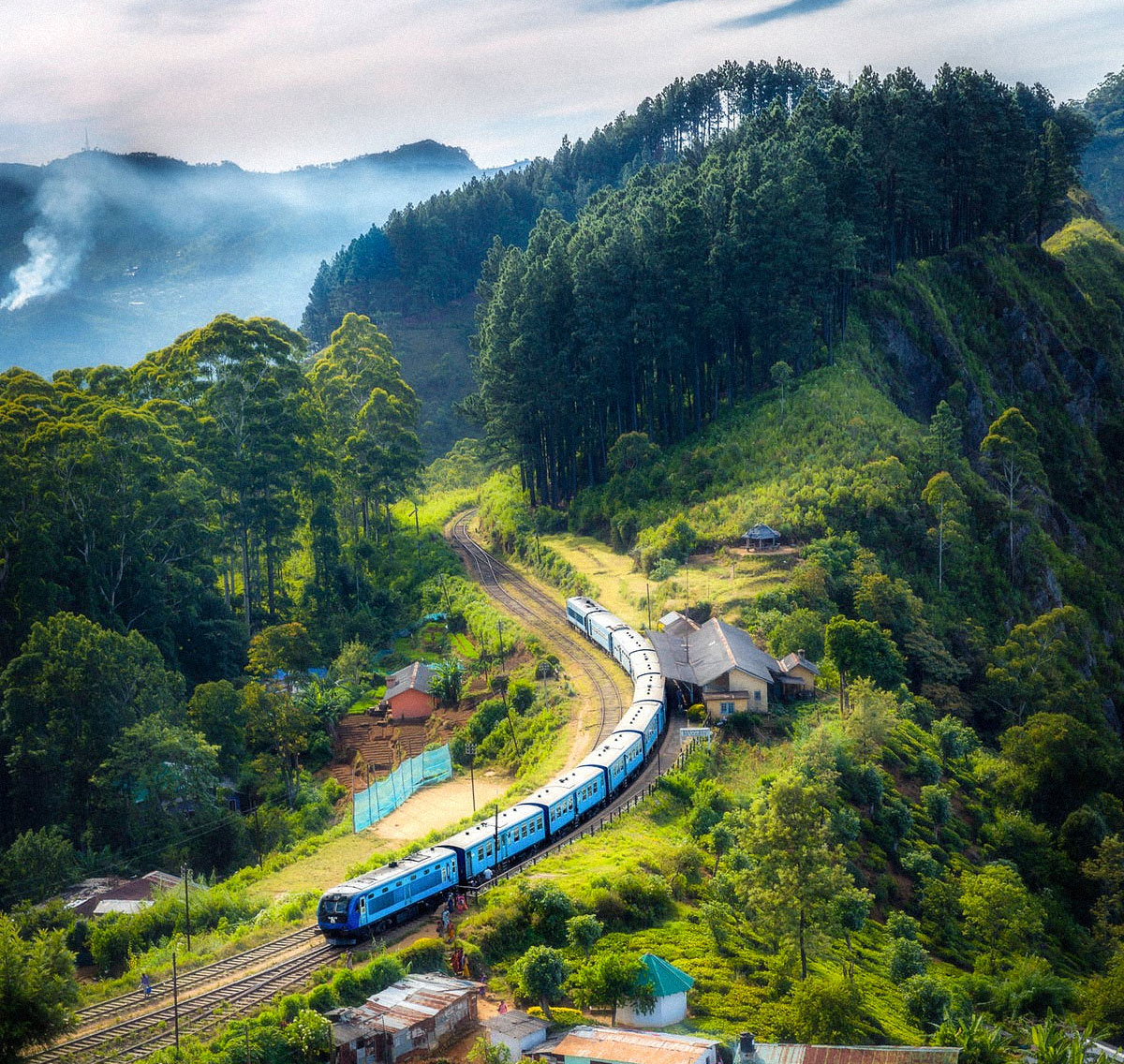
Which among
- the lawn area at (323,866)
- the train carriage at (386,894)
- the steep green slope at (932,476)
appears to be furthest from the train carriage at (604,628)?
the train carriage at (386,894)

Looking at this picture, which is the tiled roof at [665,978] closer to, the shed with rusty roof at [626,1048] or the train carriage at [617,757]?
the shed with rusty roof at [626,1048]

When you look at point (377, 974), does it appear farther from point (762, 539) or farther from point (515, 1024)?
point (762, 539)

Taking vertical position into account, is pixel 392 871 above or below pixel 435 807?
above

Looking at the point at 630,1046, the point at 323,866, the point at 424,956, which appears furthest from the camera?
the point at 323,866

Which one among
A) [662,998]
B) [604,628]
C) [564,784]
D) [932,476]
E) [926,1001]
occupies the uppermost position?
[932,476]

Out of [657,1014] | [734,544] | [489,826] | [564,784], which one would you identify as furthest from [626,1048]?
[734,544]

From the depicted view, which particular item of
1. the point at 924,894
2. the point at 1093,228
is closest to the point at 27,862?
the point at 924,894

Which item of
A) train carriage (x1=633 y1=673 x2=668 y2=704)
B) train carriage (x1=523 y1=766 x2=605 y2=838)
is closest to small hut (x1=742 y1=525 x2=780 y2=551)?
train carriage (x1=633 y1=673 x2=668 y2=704)
